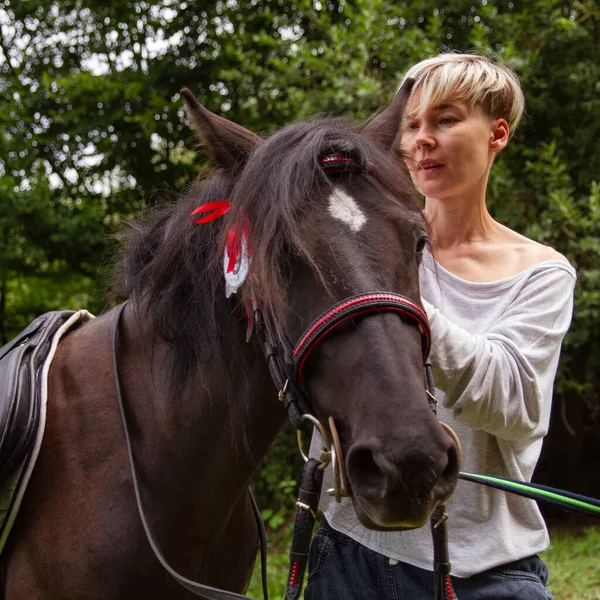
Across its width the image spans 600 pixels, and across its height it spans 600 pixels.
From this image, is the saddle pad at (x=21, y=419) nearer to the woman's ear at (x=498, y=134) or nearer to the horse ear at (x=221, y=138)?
the horse ear at (x=221, y=138)

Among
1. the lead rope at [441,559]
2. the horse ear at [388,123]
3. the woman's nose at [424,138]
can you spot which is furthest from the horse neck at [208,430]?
the woman's nose at [424,138]

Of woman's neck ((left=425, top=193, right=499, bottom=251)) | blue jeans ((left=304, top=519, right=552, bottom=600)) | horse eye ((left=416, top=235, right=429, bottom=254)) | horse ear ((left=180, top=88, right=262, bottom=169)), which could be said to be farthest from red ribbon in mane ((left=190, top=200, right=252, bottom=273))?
blue jeans ((left=304, top=519, right=552, bottom=600))

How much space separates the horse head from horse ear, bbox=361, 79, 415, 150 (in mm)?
24

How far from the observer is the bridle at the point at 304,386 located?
1553 millimetres

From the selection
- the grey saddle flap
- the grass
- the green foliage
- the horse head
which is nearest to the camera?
the horse head

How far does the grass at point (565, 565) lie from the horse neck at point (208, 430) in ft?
12.5

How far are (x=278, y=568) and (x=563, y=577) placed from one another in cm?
243

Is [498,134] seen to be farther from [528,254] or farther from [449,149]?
[528,254]

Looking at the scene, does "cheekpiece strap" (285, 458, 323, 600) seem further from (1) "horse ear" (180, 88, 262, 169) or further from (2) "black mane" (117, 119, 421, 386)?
(1) "horse ear" (180, 88, 262, 169)

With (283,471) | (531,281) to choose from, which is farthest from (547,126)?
(531,281)

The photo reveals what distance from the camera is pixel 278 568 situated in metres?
6.31

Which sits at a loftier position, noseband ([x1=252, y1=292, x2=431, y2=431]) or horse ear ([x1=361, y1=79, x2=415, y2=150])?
horse ear ([x1=361, y1=79, x2=415, y2=150])

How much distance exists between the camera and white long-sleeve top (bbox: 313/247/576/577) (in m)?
1.71

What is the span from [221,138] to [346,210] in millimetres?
460
